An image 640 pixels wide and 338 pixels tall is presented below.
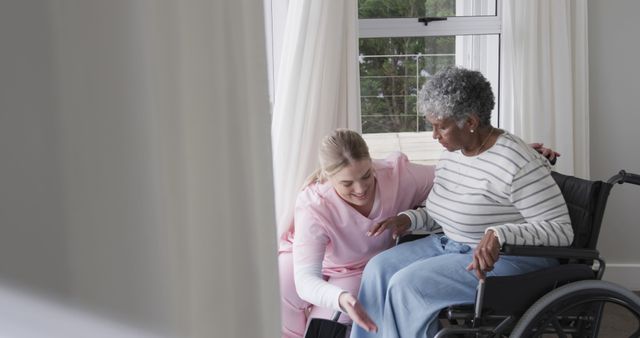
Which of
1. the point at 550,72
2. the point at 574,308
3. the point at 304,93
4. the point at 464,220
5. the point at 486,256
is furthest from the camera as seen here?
the point at 550,72

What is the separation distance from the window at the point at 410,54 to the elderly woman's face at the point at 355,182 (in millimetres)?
1035

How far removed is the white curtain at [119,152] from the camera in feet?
2.49

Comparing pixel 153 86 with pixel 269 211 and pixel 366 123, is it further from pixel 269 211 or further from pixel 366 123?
pixel 366 123

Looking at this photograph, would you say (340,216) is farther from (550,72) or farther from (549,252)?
(550,72)

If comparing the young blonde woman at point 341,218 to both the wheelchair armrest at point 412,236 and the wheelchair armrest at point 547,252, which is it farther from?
the wheelchair armrest at point 547,252

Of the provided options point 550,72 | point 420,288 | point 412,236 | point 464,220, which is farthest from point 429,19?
point 420,288

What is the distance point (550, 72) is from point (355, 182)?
1.25 metres

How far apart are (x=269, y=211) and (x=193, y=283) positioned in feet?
0.52

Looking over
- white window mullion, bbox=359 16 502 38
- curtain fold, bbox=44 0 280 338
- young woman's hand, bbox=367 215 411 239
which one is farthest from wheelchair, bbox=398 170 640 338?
white window mullion, bbox=359 16 502 38

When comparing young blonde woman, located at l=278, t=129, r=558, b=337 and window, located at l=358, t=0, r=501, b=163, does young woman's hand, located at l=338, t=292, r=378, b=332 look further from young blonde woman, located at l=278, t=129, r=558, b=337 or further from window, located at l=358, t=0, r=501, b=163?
window, located at l=358, t=0, r=501, b=163

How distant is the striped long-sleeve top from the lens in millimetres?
1785

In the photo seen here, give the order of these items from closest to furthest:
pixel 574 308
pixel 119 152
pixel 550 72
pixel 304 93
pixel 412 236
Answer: pixel 119 152
pixel 574 308
pixel 412 236
pixel 304 93
pixel 550 72

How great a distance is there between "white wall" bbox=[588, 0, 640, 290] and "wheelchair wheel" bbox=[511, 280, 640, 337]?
140cm

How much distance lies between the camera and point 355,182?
210cm
